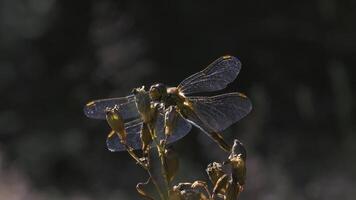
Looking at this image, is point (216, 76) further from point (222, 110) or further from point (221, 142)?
point (221, 142)

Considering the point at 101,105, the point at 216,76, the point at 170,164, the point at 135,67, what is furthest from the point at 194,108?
the point at 135,67

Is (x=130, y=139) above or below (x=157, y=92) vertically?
A: below

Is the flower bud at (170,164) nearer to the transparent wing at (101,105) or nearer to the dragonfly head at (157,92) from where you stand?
the dragonfly head at (157,92)

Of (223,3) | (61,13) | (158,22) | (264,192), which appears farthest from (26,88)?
(264,192)

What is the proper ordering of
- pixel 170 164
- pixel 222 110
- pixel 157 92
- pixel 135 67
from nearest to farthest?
pixel 170 164
pixel 157 92
pixel 222 110
pixel 135 67

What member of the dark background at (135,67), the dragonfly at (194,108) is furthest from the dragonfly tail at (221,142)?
the dark background at (135,67)

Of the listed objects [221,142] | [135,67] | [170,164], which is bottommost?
[135,67]
